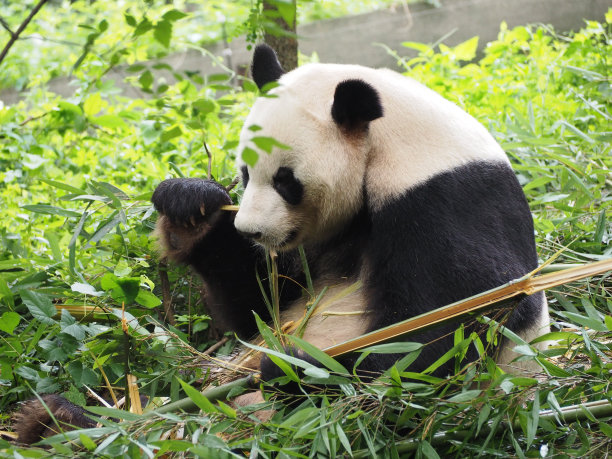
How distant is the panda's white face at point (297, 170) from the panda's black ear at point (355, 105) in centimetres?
5

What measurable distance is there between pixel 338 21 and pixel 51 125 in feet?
19.2

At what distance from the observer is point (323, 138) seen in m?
2.82

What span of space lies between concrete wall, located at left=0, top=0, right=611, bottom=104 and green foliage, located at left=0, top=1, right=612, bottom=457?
3490mm

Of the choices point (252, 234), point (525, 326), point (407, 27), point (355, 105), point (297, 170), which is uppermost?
point (355, 105)

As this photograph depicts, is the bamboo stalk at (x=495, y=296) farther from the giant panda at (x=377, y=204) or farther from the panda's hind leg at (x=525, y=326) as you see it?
the panda's hind leg at (x=525, y=326)

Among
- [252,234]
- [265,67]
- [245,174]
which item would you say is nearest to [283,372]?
[252,234]

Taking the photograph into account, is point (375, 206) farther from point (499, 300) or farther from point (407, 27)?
point (407, 27)

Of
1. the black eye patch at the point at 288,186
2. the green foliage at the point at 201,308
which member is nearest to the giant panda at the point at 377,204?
the black eye patch at the point at 288,186

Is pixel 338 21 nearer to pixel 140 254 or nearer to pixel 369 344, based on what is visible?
pixel 140 254

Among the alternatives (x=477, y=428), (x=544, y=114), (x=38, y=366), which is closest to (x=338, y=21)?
(x=544, y=114)

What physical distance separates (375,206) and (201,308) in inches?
54.3

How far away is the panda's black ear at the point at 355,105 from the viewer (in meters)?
2.71

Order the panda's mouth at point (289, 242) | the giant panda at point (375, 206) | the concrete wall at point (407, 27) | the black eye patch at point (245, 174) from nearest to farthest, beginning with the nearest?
the giant panda at point (375, 206)
the panda's mouth at point (289, 242)
the black eye patch at point (245, 174)
the concrete wall at point (407, 27)

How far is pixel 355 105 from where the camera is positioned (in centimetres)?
275
